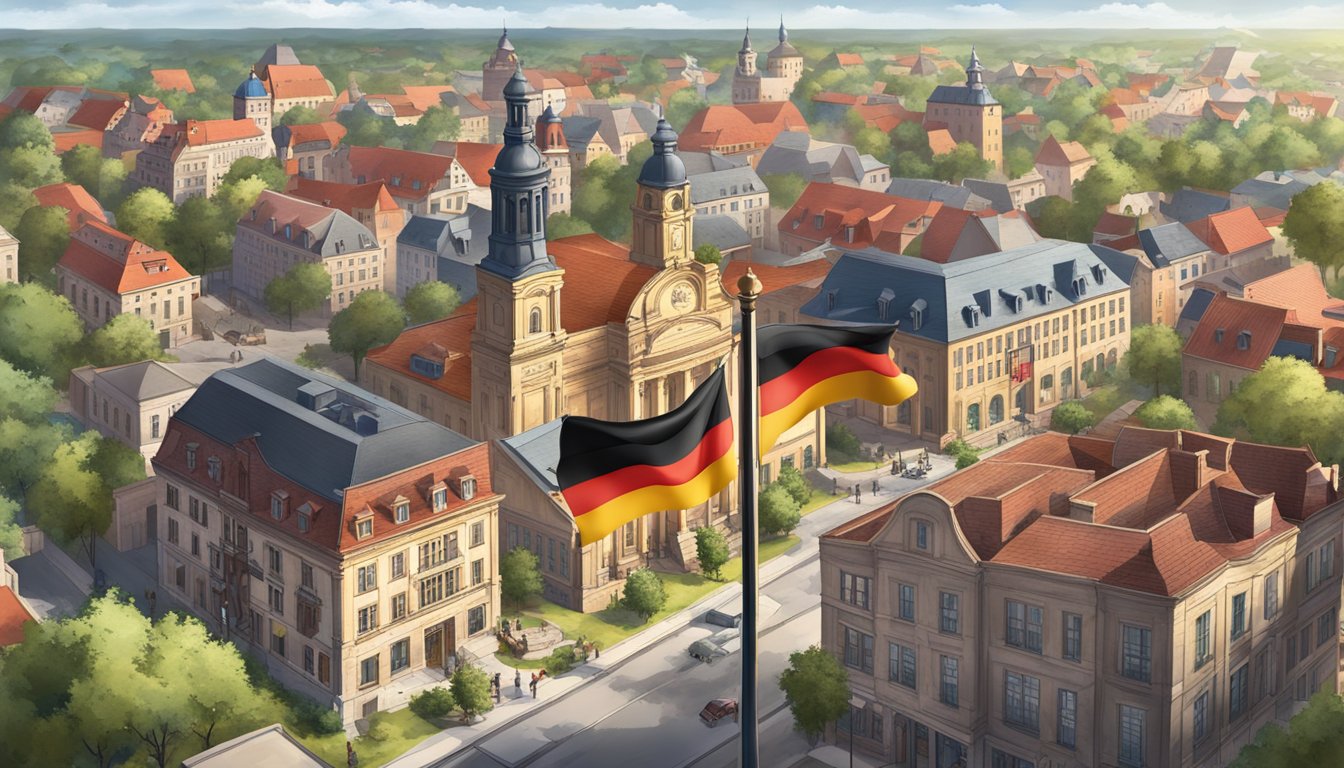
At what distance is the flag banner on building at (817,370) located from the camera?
50.5m

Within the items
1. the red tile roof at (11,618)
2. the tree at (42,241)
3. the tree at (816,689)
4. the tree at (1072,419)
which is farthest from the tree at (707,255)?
the tree at (42,241)

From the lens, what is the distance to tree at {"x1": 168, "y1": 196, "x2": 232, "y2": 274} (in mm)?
197750

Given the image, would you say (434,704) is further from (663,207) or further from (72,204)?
(72,204)

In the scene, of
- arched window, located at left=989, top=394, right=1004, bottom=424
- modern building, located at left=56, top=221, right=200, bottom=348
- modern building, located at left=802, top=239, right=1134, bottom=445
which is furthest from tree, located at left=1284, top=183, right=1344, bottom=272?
modern building, located at left=56, top=221, right=200, bottom=348

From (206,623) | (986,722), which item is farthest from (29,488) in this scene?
(986,722)

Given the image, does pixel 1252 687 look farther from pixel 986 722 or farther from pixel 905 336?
pixel 905 336

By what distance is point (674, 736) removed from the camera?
9881 centimetres

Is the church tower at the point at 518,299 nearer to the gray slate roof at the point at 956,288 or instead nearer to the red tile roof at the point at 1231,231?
the gray slate roof at the point at 956,288

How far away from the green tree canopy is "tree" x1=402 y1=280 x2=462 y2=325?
2692 inches

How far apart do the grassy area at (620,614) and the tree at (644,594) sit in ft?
3.31

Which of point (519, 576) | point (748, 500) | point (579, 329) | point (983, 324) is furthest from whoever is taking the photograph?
point (983, 324)

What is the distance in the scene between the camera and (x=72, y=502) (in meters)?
120

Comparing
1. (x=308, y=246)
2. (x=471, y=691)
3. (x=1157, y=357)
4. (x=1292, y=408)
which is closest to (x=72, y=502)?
(x=471, y=691)

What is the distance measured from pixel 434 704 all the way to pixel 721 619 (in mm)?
21640
